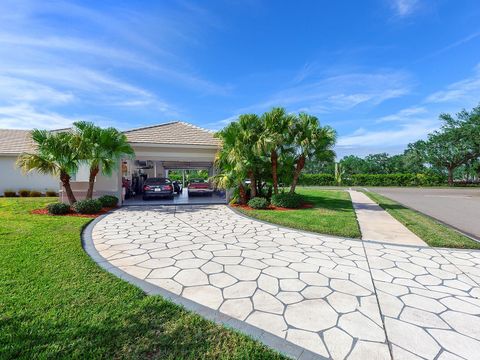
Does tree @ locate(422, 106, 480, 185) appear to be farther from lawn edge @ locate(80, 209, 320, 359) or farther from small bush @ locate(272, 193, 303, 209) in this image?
lawn edge @ locate(80, 209, 320, 359)

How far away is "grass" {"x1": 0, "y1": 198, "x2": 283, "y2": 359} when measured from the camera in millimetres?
2436

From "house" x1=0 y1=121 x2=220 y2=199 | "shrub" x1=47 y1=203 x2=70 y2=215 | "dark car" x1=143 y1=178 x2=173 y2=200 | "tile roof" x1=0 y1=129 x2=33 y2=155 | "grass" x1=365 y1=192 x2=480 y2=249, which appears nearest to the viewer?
"grass" x1=365 y1=192 x2=480 y2=249

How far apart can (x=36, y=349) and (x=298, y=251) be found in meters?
4.64

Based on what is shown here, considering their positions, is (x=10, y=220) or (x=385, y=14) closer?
(x=10, y=220)

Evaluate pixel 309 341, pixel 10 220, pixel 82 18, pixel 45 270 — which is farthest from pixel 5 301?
pixel 82 18

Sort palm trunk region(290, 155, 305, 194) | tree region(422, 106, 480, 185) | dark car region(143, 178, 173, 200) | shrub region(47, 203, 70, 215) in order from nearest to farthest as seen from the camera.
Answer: shrub region(47, 203, 70, 215), palm trunk region(290, 155, 305, 194), dark car region(143, 178, 173, 200), tree region(422, 106, 480, 185)

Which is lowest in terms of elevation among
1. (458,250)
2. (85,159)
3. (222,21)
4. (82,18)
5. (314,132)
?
(458,250)

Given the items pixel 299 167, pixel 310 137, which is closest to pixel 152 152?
pixel 299 167

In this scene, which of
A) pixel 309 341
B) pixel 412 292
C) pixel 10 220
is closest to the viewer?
pixel 309 341

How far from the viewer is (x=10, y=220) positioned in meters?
8.21

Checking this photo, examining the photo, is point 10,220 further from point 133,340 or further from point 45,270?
point 133,340

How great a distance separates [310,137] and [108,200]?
32.7ft

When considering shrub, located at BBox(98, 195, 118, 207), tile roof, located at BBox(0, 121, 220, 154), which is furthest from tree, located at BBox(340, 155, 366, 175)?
shrub, located at BBox(98, 195, 118, 207)

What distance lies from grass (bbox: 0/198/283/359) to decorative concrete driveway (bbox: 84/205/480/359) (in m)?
0.28
